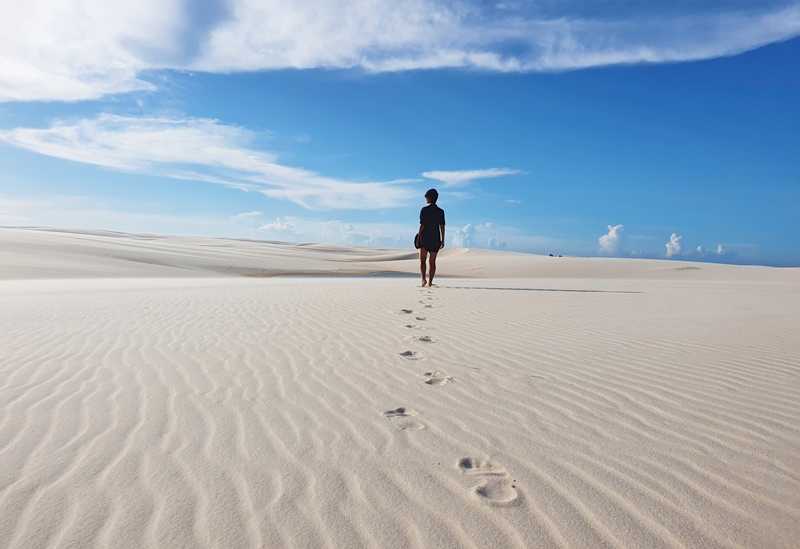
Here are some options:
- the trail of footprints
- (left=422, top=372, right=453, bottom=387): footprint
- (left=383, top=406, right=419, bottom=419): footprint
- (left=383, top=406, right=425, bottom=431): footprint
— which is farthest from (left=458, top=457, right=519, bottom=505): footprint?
(left=422, top=372, right=453, bottom=387): footprint

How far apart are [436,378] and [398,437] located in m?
1.26

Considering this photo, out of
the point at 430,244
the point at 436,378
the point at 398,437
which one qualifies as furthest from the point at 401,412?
the point at 430,244

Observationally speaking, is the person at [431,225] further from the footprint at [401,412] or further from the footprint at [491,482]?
the footprint at [491,482]

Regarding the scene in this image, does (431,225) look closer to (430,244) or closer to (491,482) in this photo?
(430,244)

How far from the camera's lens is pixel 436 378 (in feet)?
13.4

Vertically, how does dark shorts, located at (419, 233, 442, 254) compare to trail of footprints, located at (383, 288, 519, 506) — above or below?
above

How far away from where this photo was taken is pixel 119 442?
2766mm

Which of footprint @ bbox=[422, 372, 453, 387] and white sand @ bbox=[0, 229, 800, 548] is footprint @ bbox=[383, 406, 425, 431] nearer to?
white sand @ bbox=[0, 229, 800, 548]

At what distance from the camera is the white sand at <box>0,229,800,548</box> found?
2029 mm

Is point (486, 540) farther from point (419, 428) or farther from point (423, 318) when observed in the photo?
point (423, 318)

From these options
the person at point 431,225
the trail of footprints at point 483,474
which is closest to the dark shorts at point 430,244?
the person at point 431,225

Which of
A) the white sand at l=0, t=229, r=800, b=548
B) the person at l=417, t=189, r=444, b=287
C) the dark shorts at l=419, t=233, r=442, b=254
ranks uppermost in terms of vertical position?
the person at l=417, t=189, r=444, b=287

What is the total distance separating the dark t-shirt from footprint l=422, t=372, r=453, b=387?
8.06 meters

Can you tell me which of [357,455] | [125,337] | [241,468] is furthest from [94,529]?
[125,337]
